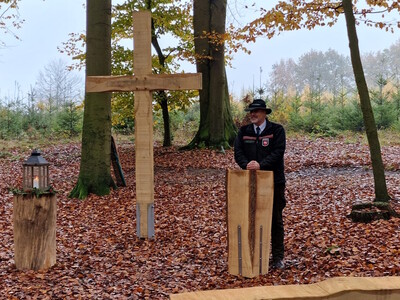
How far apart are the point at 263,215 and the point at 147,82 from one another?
2937mm

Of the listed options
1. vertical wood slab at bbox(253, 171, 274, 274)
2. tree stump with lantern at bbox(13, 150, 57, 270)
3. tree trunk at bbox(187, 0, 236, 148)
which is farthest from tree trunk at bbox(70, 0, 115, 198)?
tree trunk at bbox(187, 0, 236, 148)

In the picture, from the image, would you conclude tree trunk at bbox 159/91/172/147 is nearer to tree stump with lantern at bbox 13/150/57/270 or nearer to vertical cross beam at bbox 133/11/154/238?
vertical cross beam at bbox 133/11/154/238

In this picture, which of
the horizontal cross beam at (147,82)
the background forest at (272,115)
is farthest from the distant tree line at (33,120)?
the horizontal cross beam at (147,82)

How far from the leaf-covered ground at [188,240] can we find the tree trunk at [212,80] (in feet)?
12.2

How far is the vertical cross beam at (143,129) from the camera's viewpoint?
7332 mm

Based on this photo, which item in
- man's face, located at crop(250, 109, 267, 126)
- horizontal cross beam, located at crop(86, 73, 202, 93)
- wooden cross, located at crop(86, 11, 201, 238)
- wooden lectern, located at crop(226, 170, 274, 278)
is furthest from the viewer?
wooden cross, located at crop(86, 11, 201, 238)

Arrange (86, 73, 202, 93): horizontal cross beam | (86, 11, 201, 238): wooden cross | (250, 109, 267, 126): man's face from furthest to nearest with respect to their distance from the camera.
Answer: (86, 11, 201, 238): wooden cross, (86, 73, 202, 93): horizontal cross beam, (250, 109, 267, 126): man's face

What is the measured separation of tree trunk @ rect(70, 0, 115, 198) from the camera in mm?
10602

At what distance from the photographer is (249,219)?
5.46m

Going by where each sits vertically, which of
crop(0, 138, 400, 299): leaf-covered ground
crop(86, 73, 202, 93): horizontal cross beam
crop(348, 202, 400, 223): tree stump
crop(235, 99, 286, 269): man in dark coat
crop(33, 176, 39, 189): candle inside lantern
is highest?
crop(86, 73, 202, 93): horizontal cross beam

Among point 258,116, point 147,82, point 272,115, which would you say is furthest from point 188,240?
point 272,115

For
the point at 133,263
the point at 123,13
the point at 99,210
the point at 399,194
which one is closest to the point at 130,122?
the point at 123,13

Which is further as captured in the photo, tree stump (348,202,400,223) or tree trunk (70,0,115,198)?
tree trunk (70,0,115,198)

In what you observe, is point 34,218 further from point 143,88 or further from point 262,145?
point 262,145
